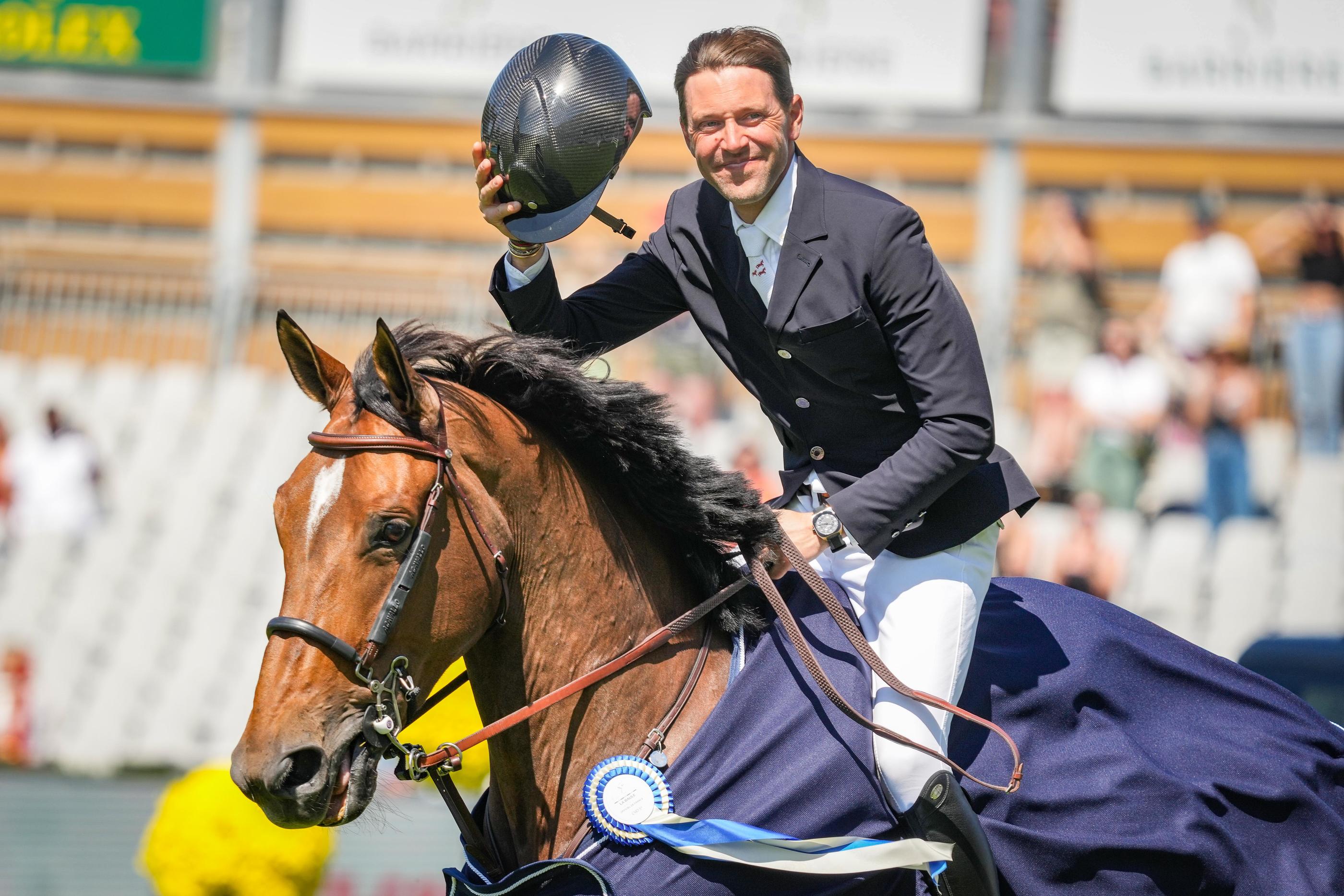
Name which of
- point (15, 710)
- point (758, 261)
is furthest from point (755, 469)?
point (15, 710)

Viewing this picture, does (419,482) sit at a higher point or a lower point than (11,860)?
higher

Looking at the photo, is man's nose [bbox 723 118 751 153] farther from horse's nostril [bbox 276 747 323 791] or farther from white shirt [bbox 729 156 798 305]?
horse's nostril [bbox 276 747 323 791]

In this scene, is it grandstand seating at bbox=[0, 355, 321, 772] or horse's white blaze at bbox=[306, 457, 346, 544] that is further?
grandstand seating at bbox=[0, 355, 321, 772]

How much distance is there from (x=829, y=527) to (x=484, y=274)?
9.80 m

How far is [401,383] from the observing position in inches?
109

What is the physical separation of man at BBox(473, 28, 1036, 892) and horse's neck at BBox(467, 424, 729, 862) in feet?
1.39

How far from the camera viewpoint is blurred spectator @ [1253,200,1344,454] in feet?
33.0

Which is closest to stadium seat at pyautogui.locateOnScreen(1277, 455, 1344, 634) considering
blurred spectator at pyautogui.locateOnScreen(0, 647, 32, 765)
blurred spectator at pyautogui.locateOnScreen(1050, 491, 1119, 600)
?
blurred spectator at pyautogui.locateOnScreen(1050, 491, 1119, 600)

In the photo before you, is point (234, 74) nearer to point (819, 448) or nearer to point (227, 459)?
point (227, 459)

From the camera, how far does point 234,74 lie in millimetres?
14375

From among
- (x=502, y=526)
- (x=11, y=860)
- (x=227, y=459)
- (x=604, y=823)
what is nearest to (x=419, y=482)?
(x=502, y=526)

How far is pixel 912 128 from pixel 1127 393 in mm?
4488

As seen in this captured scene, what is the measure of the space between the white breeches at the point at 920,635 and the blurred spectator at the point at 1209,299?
7.63m

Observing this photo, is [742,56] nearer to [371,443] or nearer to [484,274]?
[371,443]
